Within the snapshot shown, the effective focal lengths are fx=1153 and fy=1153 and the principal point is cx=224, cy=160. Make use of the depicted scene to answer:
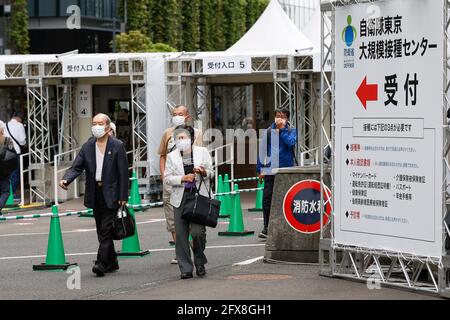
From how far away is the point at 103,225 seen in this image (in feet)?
43.8

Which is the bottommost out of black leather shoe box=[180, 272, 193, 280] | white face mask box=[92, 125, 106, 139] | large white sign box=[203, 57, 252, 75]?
black leather shoe box=[180, 272, 193, 280]

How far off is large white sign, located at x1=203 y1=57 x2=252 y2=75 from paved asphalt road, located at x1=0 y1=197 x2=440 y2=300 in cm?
770

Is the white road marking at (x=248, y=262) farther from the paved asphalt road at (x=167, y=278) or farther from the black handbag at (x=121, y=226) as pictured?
the black handbag at (x=121, y=226)

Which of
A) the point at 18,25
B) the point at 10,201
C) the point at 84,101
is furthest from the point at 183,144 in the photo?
the point at 18,25

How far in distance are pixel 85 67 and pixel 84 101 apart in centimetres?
329

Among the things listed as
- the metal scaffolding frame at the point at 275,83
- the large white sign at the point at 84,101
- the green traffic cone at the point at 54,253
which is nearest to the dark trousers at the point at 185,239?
the green traffic cone at the point at 54,253

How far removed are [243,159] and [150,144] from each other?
4818 millimetres

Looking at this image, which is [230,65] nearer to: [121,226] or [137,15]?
[121,226]

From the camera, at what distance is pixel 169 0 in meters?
60.7

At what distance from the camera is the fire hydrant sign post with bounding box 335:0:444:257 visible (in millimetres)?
10523

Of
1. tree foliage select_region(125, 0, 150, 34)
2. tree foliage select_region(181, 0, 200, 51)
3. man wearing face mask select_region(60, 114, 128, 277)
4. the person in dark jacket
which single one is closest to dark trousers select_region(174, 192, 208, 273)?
man wearing face mask select_region(60, 114, 128, 277)

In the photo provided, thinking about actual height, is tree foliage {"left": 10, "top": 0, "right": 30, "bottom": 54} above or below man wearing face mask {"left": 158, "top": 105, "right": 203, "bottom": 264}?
above

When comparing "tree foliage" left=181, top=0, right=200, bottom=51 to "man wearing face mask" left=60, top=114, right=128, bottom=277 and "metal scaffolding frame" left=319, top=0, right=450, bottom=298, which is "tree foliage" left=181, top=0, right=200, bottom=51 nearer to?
"man wearing face mask" left=60, top=114, right=128, bottom=277

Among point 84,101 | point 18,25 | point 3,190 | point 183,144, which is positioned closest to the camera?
point 183,144
